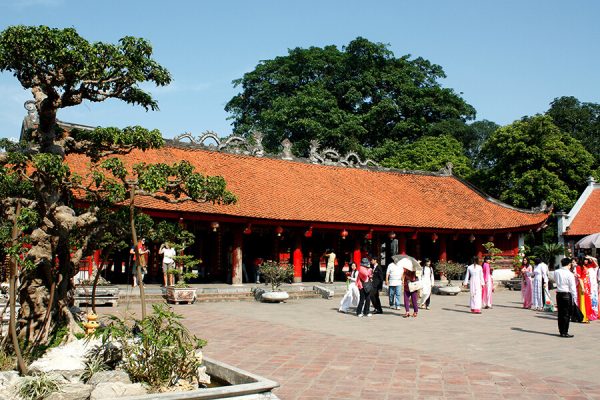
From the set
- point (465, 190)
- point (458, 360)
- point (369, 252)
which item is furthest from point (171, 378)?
point (465, 190)

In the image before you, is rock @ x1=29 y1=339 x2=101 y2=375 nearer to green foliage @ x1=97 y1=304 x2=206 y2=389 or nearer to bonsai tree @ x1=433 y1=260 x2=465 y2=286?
green foliage @ x1=97 y1=304 x2=206 y2=389

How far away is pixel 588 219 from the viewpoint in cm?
3347

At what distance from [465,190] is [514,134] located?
725 centimetres

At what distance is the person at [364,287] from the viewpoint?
47.1 feet

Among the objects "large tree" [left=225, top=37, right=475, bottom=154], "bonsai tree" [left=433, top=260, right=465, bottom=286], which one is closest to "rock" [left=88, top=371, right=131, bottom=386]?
"bonsai tree" [left=433, top=260, right=465, bottom=286]

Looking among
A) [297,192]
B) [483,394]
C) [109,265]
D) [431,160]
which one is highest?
[431,160]

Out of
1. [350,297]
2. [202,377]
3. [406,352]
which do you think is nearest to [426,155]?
[350,297]

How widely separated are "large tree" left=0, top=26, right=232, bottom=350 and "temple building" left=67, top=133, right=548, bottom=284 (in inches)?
404

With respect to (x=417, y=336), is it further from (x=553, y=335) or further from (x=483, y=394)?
(x=483, y=394)

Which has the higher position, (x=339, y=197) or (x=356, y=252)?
(x=339, y=197)

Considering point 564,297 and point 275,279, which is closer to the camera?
point 564,297

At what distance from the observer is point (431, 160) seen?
3859cm

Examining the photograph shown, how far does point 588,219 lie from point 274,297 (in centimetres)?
2290

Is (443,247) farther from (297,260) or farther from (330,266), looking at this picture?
(297,260)
